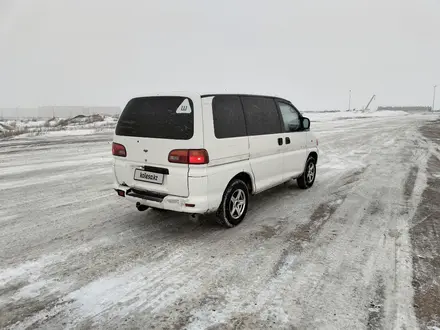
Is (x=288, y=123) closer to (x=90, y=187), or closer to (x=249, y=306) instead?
(x=249, y=306)

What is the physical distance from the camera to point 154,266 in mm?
3717

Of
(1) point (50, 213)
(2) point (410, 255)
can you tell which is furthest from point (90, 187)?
(2) point (410, 255)

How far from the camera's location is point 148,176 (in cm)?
450

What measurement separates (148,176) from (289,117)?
10.1ft

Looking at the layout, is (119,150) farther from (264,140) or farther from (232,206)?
(264,140)

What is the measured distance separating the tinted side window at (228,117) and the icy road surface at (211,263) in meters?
1.42

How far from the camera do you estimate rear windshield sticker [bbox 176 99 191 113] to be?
4.29 metres

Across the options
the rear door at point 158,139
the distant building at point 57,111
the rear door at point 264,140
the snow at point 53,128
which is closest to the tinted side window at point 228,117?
the rear door at point 264,140

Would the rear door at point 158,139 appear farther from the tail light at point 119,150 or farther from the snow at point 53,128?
the snow at point 53,128

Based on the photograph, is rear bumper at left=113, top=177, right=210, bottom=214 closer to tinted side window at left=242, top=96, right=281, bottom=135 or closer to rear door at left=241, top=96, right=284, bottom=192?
rear door at left=241, top=96, right=284, bottom=192

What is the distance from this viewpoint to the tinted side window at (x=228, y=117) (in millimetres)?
4469

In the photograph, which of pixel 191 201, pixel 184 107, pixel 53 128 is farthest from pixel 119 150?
pixel 53 128

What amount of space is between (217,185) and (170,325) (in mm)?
2036

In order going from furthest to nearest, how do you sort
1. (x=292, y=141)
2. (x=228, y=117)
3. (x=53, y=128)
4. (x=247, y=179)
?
1. (x=53, y=128)
2. (x=292, y=141)
3. (x=247, y=179)
4. (x=228, y=117)
